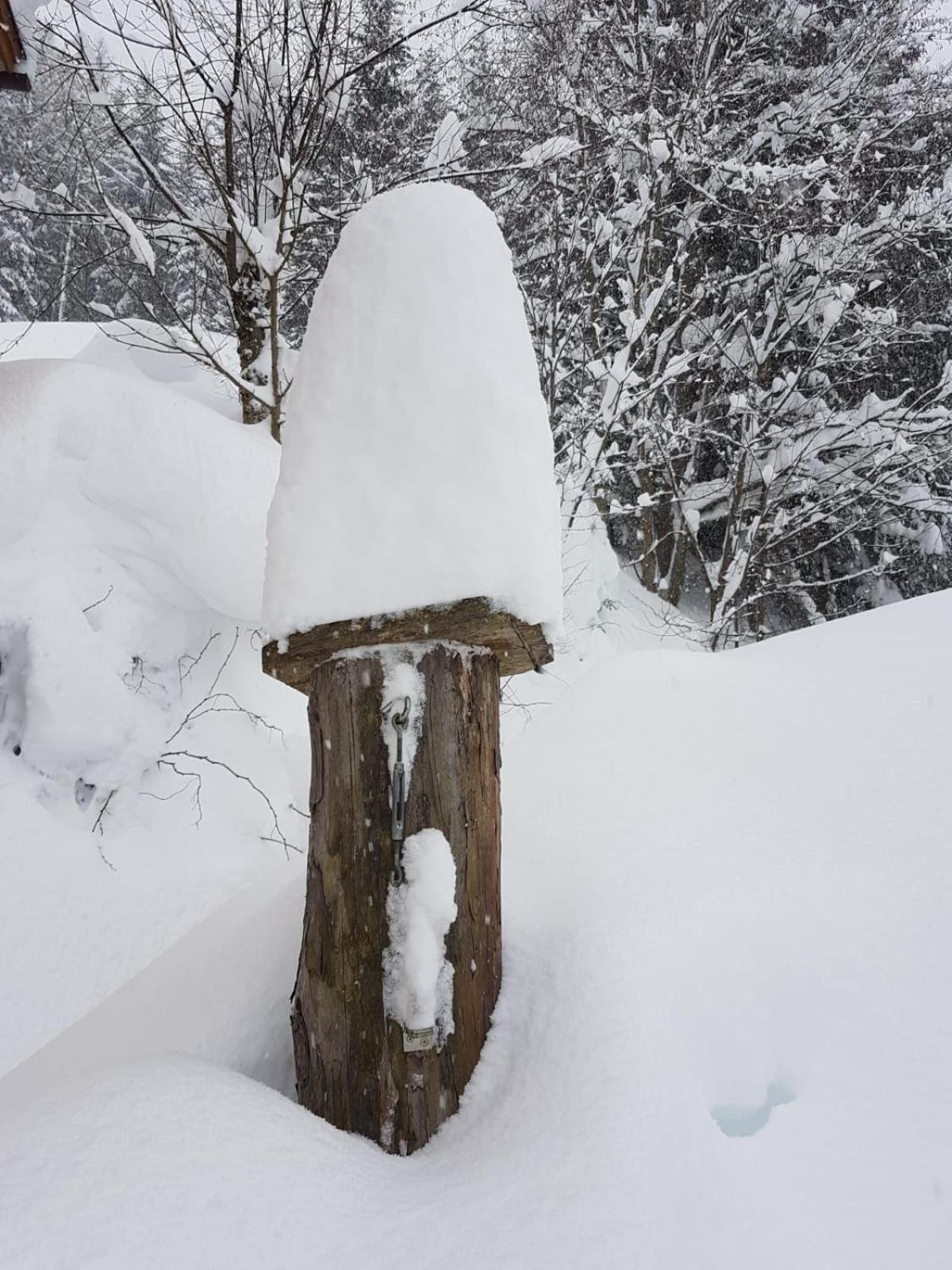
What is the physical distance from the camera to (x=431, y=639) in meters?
1.51

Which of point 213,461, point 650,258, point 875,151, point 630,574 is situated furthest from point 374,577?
point 875,151

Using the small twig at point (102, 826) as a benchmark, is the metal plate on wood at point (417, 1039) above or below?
above

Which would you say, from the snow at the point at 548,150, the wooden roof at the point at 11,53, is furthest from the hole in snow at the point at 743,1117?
the snow at the point at 548,150

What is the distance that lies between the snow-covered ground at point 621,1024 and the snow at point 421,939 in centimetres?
19

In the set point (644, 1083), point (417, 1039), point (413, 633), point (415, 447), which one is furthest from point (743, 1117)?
point (415, 447)

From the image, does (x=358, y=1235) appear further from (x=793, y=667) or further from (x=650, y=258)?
(x=650, y=258)

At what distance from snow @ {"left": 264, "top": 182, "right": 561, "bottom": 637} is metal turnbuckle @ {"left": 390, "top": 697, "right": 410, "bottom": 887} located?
0.94 feet

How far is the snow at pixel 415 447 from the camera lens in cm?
146

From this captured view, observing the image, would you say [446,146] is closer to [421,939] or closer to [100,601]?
[100,601]

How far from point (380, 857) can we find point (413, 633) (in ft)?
1.44

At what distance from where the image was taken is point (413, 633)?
58.3 inches

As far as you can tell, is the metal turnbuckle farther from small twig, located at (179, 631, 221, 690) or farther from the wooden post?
small twig, located at (179, 631, 221, 690)

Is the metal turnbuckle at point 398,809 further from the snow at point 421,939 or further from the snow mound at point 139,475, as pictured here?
the snow mound at point 139,475

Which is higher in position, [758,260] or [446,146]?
[446,146]
